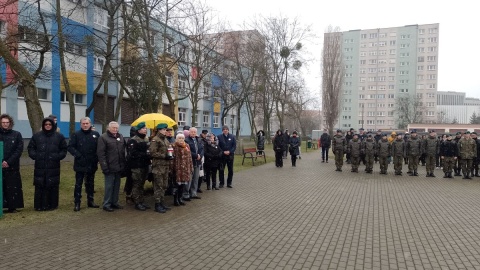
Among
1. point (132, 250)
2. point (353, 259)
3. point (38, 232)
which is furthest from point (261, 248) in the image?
point (38, 232)

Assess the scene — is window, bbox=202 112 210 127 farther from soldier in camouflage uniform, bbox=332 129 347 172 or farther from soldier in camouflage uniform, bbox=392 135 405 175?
soldier in camouflage uniform, bbox=392 135 405 175

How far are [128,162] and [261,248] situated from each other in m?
4.05

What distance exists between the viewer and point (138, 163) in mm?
8250

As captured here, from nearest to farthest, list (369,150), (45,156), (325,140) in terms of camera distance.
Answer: (45,156)
(369,150)
(325,140)

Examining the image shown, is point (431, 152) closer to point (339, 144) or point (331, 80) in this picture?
point (339, 144)

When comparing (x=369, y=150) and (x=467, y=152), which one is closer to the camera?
(x=467, y=152)

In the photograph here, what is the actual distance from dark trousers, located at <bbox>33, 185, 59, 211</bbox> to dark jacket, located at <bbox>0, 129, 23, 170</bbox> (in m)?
0.65

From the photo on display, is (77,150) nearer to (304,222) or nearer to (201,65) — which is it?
(304,222)

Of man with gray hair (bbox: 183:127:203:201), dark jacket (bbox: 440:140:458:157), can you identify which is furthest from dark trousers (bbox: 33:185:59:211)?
dark jacket (bbox: 440:140:458:157)

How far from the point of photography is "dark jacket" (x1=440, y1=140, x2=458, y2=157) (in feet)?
50.4

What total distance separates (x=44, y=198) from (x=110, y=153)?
159cm

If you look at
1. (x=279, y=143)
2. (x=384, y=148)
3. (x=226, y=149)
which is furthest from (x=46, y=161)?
(x=384, y=148)

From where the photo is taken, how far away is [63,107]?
26.4 meters

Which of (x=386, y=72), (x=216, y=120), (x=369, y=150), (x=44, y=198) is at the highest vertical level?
(x=386, y=72)
